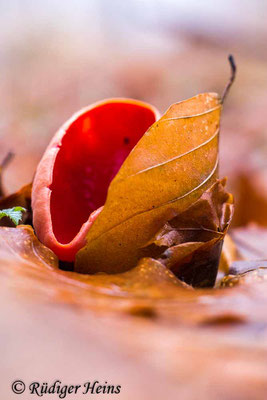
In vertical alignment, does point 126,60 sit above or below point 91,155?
below

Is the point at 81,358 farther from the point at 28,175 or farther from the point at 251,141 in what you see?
the point at 251,141

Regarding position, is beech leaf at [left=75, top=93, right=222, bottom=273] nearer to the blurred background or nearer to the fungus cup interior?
the fungus cup interior

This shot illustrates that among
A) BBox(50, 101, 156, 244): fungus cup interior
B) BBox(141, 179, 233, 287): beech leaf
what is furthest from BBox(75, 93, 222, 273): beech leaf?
BBox(50, 101, 156, 244): fungus cup interior

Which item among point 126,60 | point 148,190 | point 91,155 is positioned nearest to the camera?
point 148,190

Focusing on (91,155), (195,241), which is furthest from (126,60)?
(195,241)

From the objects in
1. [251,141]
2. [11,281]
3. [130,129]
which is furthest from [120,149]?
[251,141]

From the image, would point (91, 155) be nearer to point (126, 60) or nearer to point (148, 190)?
point (148, 190)

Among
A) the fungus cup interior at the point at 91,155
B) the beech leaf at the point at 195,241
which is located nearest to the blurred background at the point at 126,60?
the fungus cup interior at the point at 91,155
